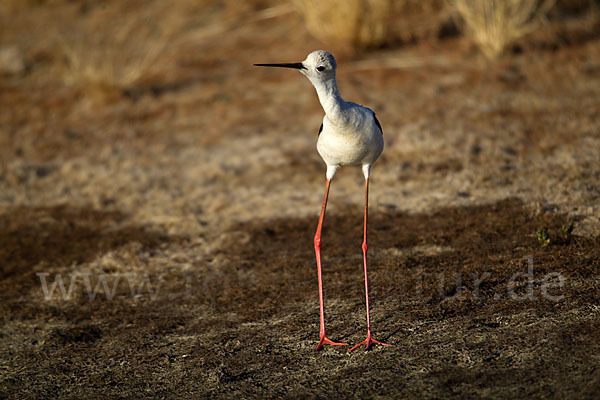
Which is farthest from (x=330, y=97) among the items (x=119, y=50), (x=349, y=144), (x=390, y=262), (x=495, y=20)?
(x=119, y=50)

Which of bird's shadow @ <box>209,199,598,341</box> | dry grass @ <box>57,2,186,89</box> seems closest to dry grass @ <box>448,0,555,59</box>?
bird's shadow @ <box>209,199,598,341</box>

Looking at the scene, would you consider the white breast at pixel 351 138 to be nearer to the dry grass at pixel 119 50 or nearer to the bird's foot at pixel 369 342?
the bird's foot at pixel 369 342

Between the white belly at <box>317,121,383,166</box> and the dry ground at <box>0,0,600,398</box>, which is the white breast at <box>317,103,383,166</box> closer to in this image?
the white belly at <box>317,121,383,166</box>

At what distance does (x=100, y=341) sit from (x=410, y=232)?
2.49 meters

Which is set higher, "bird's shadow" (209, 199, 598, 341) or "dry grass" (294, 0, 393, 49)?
"dry grass" (294, 0, 393, 49)

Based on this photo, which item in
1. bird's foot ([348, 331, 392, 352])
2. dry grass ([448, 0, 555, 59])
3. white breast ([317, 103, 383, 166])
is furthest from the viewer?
dry grass ([448, 0, 555, 59])

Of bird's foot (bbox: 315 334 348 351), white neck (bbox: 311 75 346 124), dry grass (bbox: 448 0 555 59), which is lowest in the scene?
bird's foot (bbox: 315 334 348 351)

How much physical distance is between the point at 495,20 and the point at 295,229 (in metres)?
4.47

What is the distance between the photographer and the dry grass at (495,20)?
802 centimetres

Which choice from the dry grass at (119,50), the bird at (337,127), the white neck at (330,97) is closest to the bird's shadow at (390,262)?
the bird at (337,127)

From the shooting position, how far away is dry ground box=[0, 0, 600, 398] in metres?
3.50

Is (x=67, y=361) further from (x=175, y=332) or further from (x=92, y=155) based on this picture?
(x=92, y=155)

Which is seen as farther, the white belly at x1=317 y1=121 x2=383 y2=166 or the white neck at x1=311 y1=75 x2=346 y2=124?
the white belly at x1=317 y1=121 x2=383 y2=166

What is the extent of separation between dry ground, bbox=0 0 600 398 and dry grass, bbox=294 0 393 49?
28 cm
